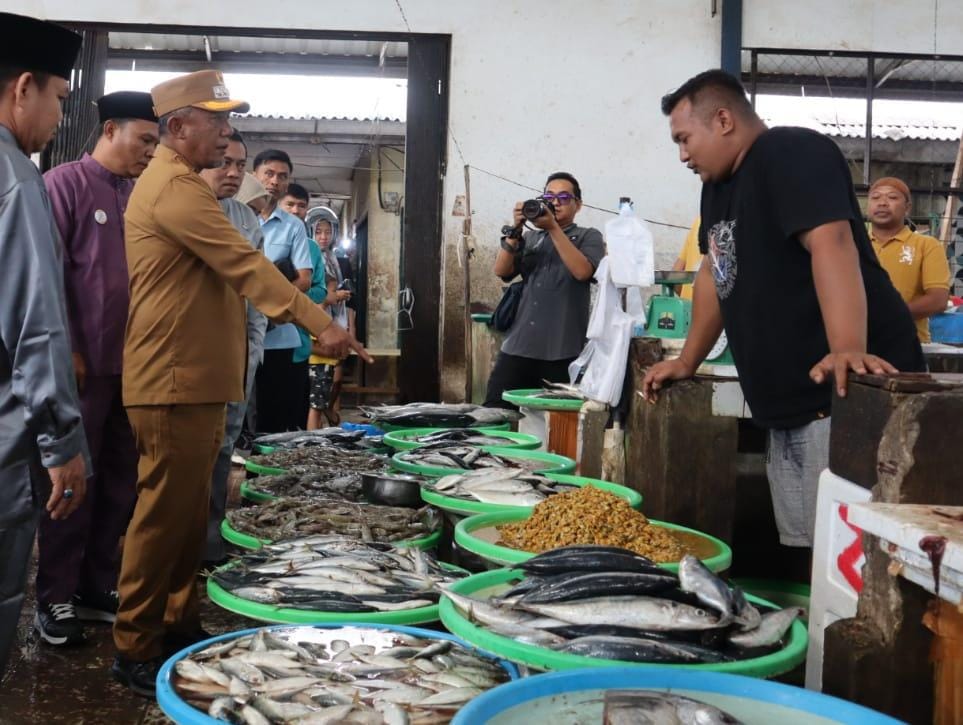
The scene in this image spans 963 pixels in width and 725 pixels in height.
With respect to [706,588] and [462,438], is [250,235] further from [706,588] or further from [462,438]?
[706,588]

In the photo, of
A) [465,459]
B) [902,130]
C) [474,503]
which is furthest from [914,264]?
[902,130]

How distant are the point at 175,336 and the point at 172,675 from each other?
152 cm

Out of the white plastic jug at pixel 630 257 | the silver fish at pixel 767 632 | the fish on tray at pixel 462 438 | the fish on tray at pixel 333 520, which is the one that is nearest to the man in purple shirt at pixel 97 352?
the fish on tray at pixel 333 520

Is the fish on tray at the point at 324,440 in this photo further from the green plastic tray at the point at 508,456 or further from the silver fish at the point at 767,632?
the silver fish at the point at 767,632

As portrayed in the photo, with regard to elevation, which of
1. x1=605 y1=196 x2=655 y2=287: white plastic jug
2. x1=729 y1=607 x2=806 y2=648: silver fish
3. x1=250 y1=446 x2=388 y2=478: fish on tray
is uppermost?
x1=605 y1=196 x2=655 y2=287: white plastic jug

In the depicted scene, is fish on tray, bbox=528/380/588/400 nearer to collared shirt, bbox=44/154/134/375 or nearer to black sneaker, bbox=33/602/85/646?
collared shirt, bbox=44/154/134/375

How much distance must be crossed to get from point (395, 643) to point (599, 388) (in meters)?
2.68

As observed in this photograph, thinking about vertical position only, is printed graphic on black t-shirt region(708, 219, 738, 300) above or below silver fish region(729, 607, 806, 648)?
above

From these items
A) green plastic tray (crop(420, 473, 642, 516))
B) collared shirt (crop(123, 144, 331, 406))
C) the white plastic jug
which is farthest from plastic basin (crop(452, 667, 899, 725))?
the white plastic jug

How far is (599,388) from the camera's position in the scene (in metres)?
5.11

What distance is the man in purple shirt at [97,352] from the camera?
4180mm

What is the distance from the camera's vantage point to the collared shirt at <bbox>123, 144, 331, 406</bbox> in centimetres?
354

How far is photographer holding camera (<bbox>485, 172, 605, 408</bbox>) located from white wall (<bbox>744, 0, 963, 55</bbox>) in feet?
12.2

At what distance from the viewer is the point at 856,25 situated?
9.38 metres
